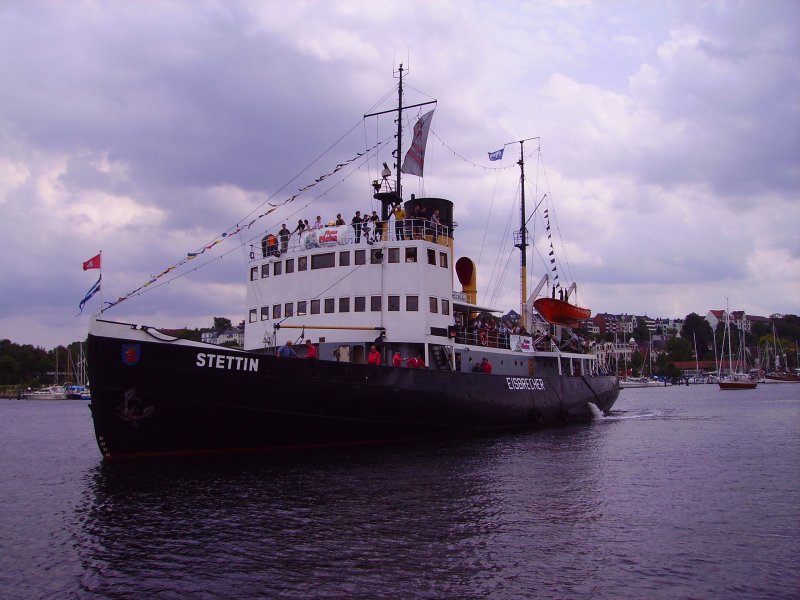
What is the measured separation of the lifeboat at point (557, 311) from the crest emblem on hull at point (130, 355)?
22.6 m

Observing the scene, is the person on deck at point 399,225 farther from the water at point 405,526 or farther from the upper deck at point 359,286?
the water at point 405,526

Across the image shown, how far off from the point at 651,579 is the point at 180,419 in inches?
506

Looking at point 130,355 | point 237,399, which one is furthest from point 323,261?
point 130,355

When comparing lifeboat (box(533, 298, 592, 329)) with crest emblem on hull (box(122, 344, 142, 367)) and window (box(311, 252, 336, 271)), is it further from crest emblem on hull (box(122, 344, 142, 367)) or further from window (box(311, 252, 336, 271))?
crest emblem on hull (box(122, 344, 142, 367))

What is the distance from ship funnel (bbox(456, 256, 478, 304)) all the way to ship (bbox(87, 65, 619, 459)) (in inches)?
2.6

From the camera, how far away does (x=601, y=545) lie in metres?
11.4

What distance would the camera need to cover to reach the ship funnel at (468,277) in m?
32.4

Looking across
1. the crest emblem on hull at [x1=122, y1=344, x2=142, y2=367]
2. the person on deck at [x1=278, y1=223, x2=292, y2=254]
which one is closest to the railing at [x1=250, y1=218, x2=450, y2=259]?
the person on deck at [x1=278, y1=223, x2=292, y2=254]

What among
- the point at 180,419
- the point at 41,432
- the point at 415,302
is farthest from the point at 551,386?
the point at 41,432

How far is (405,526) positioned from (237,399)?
795 cm

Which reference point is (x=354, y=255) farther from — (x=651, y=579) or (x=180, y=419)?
(x=651, y=579)

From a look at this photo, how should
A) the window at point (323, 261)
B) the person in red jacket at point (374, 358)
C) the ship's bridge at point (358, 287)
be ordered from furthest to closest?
the window at point (323, 261)
the ship's bridge at point (358, 287)
the person in red jacket at point (374, 358)

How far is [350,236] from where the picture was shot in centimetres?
→ 2517

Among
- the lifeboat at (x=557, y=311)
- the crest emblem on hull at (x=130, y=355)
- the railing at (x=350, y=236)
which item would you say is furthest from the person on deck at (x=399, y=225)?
the lifeboat at (x=557, y=311)
